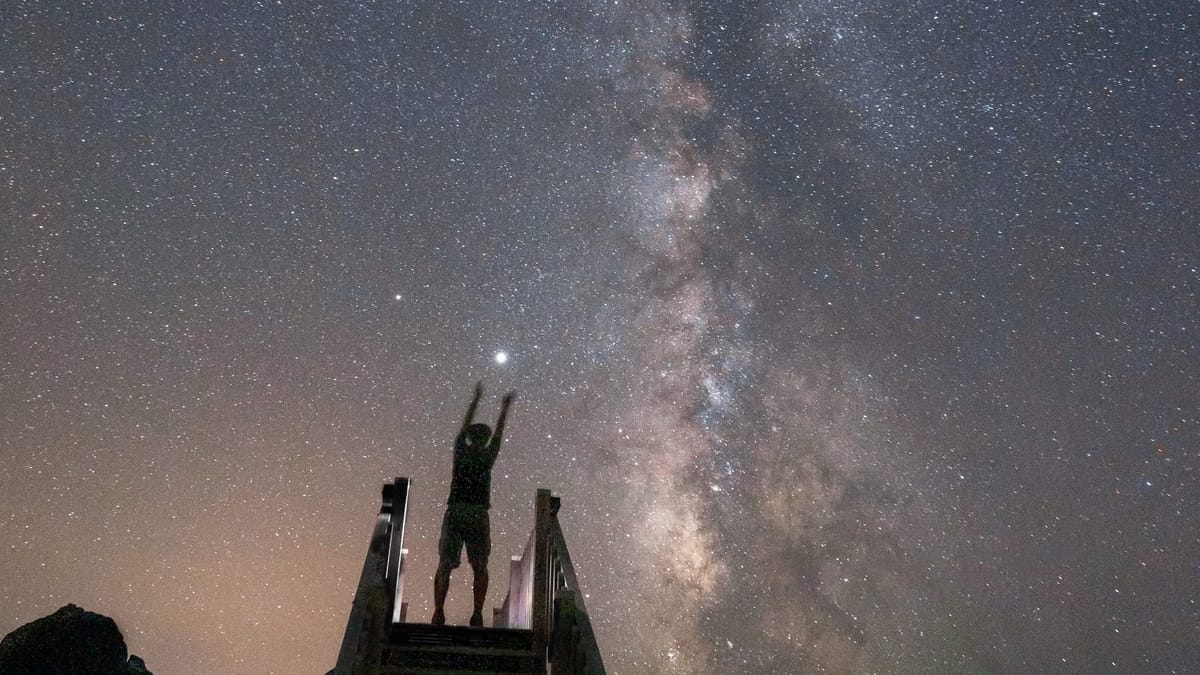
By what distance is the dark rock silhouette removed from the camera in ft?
83.0

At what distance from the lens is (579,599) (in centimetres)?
564

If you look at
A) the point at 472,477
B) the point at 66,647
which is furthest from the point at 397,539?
the point at 66,647

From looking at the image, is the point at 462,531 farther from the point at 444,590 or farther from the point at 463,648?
the point at 463,648

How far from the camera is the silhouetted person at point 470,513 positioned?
708 cm

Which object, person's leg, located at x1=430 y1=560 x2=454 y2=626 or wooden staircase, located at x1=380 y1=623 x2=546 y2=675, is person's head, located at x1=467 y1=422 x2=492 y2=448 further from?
wooden staircase, located at x1=380 y1=623 x2=546 y2=675

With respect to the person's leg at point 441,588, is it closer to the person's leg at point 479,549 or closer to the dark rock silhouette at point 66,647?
the person's leg at point 479,549

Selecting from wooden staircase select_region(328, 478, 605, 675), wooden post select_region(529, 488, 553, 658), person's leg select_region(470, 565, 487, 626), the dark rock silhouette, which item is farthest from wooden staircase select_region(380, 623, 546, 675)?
the dark rock silhouette

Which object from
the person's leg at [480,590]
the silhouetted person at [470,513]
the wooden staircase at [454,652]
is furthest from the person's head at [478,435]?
the wooden staircase at [454,652]

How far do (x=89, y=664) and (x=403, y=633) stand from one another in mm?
26381

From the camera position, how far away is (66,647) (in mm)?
25828

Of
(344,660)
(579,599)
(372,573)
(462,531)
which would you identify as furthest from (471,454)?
(344,660)

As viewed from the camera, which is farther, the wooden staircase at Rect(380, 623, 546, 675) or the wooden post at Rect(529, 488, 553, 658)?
the wooden post at Rect(529, 488, 553, 658)

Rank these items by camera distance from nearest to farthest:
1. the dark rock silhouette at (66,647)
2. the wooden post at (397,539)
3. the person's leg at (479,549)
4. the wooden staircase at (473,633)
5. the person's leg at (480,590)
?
the wooden staircase at (473,633)
the wooden post at (397,539)
the person's leg at (480,590)
the person's leg at (479,549)
the dark rock silhouette at (66,647)

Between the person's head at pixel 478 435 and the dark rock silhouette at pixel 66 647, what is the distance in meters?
25.3
